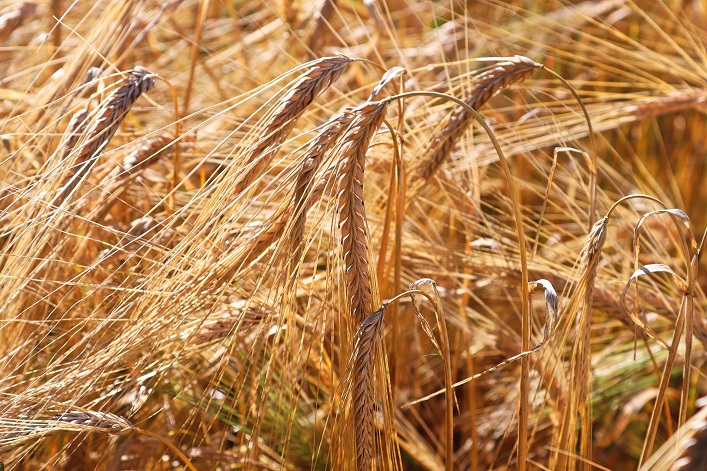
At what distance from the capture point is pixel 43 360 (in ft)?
2.71

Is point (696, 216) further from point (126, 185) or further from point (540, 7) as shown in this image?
point (126, 185)

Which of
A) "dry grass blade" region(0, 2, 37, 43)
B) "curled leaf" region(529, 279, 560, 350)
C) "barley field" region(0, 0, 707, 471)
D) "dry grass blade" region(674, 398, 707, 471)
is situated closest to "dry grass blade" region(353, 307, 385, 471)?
"barley field" region(0, 0, 707, 471)

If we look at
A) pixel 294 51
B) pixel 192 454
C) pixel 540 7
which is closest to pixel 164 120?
pixel 294 51

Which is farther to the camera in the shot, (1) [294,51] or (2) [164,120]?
(1) [294,51]

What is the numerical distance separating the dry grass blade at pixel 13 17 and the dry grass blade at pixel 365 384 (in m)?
0.93

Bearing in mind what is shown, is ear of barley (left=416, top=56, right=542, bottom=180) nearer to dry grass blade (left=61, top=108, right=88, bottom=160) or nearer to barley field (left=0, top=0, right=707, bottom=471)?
barley field (left=0, top=0, right=707, bottom=471)

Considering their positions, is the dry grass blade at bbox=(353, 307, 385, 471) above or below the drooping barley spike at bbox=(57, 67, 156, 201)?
below

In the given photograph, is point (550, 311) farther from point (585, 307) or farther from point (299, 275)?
point (299, 275)

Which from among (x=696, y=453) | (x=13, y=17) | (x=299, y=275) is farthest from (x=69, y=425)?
(x=13, y=17)

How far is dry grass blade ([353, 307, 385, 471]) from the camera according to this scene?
0.55 m

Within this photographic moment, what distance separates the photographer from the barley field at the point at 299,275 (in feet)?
1.98

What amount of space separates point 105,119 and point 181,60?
0.87 metres

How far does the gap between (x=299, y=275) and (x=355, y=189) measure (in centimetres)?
9

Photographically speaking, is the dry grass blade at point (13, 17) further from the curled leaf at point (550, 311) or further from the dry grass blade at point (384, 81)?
the curled leaf at point (550, 311)
